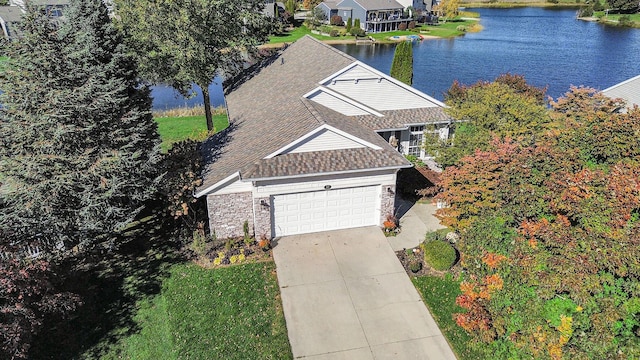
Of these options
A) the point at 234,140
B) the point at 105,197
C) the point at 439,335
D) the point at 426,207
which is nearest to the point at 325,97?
the point at 234,140

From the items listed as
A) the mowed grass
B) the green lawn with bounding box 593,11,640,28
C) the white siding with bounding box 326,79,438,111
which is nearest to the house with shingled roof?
the white siding with bounding box 326,79,438,111

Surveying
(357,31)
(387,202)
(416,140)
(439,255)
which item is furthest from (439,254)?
(357,31)

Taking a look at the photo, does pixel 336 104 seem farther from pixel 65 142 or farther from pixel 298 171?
pixel 65 142

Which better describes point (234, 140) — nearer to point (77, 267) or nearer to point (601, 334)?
point (77, 267)

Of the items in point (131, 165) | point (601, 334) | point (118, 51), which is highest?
point (118, 51)

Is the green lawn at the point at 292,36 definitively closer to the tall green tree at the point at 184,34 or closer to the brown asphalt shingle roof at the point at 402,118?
the tall green tree at the point at 184,34

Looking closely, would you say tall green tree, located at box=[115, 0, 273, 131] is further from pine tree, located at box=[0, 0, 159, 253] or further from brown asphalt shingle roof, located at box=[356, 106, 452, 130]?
brown asphalt shingle roof, located at box=[356, 106, 452, 130]
